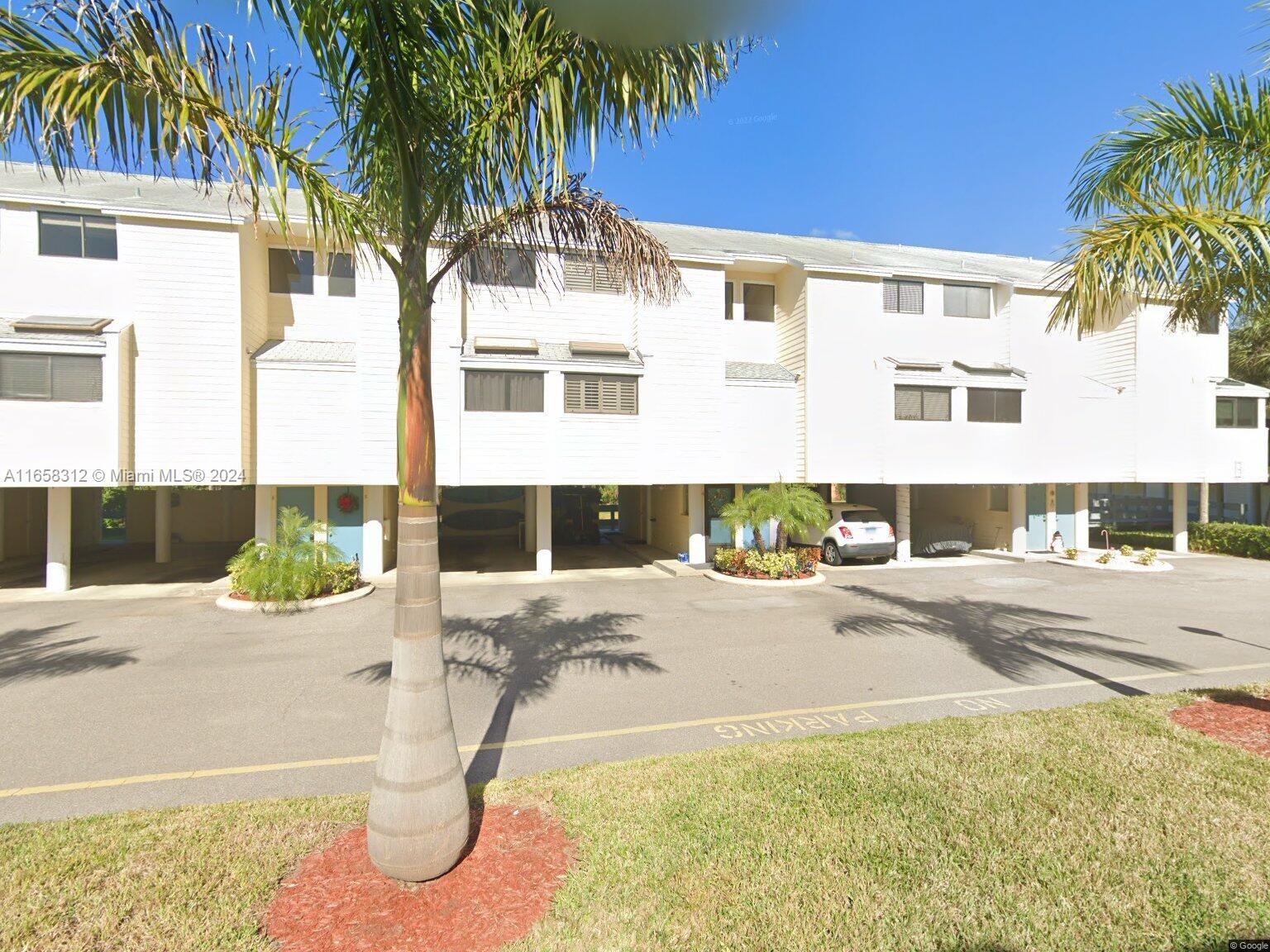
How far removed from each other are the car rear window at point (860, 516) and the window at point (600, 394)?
25.4 feet

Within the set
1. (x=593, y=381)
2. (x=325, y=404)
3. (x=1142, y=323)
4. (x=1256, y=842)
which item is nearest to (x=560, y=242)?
(x=1256, y=842)

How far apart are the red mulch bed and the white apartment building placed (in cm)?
1092

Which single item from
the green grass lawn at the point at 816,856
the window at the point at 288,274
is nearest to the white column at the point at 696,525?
the window at the point at 288,274

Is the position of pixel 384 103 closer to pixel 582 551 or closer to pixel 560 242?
pixel 560 242

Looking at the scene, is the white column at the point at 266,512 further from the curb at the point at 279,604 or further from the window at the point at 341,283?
the window at the point at 341,283

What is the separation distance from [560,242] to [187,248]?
539 inches

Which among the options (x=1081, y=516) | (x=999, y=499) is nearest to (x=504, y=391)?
(x=999, y=499)

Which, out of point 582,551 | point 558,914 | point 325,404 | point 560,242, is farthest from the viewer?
point 582,551

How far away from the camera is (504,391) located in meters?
15.4

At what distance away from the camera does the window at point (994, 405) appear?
18.1m

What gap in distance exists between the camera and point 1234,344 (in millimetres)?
25703

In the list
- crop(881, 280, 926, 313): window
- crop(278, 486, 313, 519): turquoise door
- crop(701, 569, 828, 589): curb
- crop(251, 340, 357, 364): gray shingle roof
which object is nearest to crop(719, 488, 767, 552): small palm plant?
crop(701, 569, 828, 589): curb

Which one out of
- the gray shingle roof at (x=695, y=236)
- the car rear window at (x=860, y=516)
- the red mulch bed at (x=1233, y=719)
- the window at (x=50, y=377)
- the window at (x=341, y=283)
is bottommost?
the red mulch bed at (x=1233, y=719)

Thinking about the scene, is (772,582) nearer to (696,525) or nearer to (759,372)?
(696,525)
